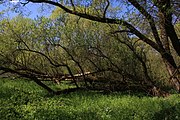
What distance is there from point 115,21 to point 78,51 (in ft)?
17.3

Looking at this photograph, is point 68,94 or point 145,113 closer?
point 145,113

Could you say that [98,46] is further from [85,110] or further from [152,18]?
[85,110]

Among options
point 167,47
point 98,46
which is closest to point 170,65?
point 167,47

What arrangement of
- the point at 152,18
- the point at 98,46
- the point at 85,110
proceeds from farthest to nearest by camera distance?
1. the point at 98,46
2. the point at 152,18
3. the point at 85,110

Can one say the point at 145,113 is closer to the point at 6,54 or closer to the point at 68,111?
the point at 68,111

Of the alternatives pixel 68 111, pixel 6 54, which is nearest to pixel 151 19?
pixel 68 111

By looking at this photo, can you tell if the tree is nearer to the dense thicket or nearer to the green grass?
the dense thicket

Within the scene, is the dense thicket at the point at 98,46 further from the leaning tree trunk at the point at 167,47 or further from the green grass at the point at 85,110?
the green grass at the point at 85,110

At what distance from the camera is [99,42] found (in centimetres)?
2317

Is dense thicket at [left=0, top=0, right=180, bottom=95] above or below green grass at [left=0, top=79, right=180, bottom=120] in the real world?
above

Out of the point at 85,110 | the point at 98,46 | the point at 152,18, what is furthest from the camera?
the point at 98,46

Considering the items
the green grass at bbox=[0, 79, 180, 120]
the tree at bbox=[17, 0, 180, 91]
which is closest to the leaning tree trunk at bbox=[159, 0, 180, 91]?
the tree at bbox=[17, 0, 180, 91]

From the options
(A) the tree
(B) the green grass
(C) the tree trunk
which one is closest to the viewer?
(B) the green grass

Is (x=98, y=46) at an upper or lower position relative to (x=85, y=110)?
upper
